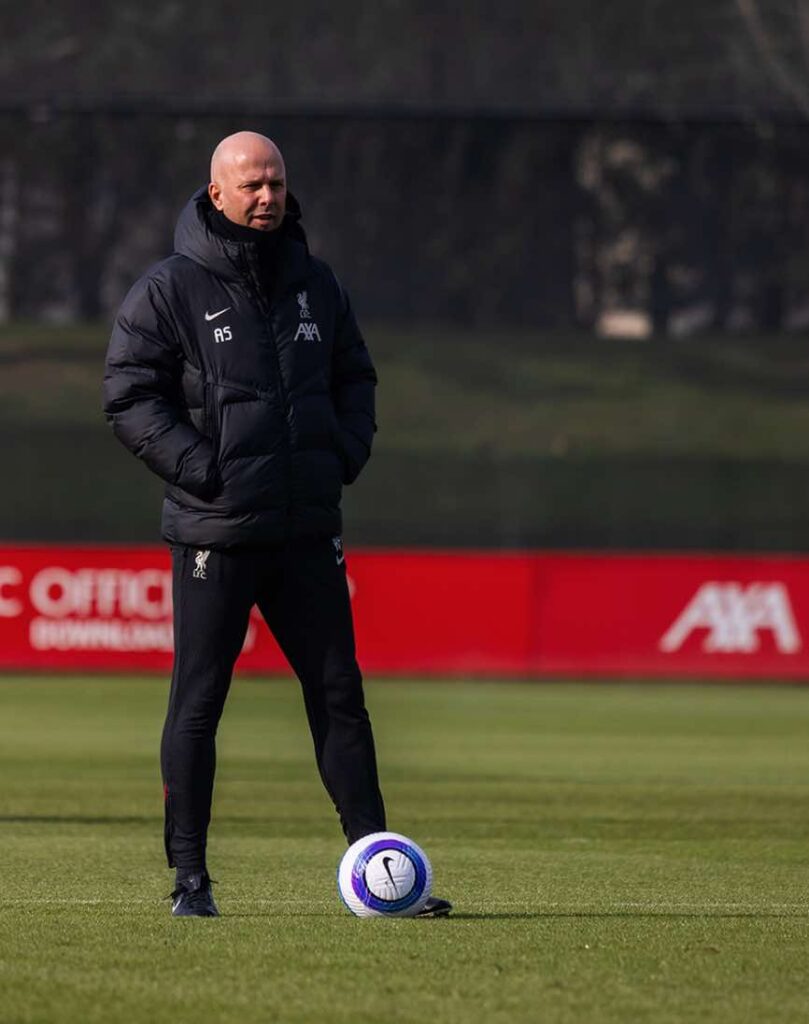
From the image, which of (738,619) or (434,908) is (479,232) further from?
(434,908)

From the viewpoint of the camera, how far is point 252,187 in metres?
7.09

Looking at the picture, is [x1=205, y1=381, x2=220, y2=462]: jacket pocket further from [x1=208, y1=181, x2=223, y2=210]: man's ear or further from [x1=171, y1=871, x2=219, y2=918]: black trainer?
[x1=171, y1=871, x2=219, y2=918]: black trainer

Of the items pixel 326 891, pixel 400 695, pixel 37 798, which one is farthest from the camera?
pixel 400 695

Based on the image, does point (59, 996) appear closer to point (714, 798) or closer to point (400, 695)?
point (714, 798)

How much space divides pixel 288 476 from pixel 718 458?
2577 centimetres

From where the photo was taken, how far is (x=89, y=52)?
29.9m

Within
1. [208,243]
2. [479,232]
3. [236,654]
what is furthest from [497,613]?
[208,243]

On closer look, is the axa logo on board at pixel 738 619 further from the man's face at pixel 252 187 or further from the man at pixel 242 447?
the man's face at pixel 252 187

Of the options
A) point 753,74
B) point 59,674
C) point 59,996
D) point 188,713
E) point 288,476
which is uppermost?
point 753,74

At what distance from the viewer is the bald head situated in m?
7.07

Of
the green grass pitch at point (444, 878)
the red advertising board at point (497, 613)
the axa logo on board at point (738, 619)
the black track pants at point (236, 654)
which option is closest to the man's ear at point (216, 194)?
the black track pants at point (236, 654)

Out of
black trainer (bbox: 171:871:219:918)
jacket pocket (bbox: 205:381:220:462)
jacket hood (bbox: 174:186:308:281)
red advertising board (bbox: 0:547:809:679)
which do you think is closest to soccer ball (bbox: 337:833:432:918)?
black trainer (bbox: 171:871:219:918)

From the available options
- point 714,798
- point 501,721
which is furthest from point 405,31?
point 714,798

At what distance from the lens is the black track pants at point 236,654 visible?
7.21 m
